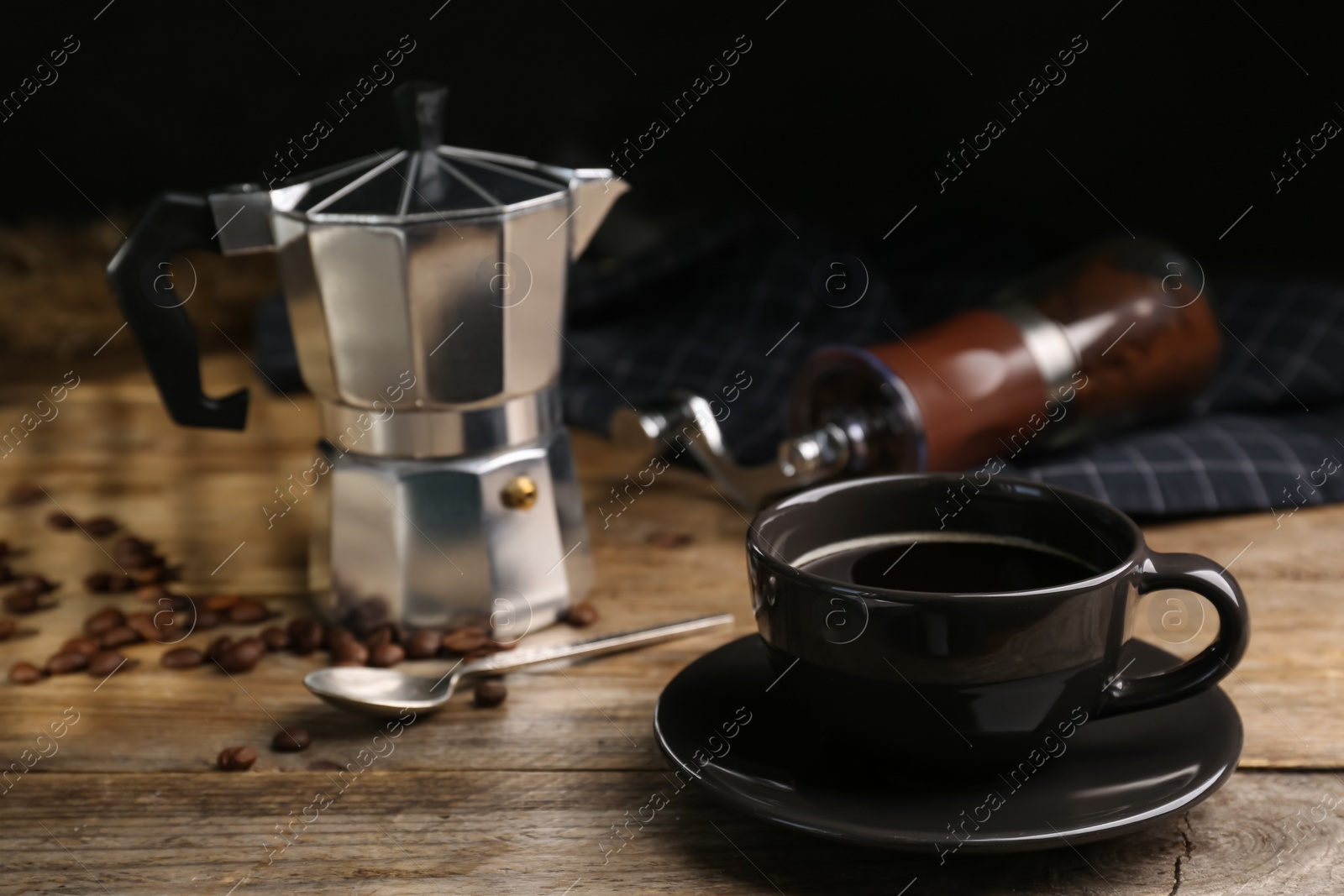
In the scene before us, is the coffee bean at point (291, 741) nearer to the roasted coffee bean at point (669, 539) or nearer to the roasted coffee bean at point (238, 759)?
the roasted coffee bean at point (238, 759)

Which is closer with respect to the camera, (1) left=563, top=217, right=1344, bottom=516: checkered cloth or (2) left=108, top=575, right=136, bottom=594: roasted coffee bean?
(2) left=108, top=575, right=136, bottom=594: roasted coffee bean

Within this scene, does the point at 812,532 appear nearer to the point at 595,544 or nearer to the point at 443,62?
the point at 595,544

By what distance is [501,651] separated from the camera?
0.68 metres

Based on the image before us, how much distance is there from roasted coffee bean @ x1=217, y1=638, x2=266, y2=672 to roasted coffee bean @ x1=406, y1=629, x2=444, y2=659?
0.25 ft

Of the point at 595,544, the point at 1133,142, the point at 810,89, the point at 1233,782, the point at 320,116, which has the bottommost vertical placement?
the point at 1233,782

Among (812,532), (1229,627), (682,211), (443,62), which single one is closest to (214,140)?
(443,62)

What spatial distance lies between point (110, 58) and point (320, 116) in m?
0.20

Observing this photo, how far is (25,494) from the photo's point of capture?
0.90 meters

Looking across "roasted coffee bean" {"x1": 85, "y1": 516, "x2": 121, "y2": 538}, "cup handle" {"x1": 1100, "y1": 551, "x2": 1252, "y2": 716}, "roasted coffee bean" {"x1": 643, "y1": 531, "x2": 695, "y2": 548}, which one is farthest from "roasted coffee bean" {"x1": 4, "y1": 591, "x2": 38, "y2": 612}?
"cup handle" {"x1": 1100, "y1": 551, "x2": 1252, "y2": 716}

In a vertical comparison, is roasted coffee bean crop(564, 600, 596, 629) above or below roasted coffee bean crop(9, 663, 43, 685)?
below

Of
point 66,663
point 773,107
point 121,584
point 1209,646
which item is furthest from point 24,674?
point 773,107

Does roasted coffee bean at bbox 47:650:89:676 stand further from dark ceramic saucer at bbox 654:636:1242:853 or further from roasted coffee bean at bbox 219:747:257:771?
dark ceramic saucer at bbox 654:636:1242:853

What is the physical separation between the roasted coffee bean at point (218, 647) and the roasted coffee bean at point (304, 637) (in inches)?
1.2

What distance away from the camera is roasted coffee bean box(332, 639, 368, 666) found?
66 cm
